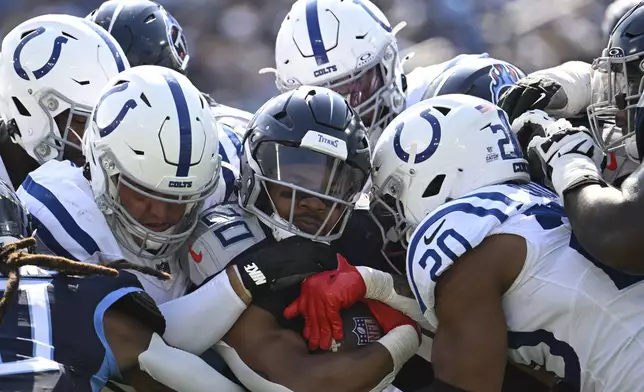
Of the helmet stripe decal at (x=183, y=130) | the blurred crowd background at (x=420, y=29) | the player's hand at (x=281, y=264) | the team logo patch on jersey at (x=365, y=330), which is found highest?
the helmet stripe decal at (x=183, y=130)

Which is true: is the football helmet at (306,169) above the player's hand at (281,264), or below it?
above

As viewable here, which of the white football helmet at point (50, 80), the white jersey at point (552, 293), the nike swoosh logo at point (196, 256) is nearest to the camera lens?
the white jersey at point (552, 293)

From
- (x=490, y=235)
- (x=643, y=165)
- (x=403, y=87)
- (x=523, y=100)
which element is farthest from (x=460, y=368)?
(x=403, y=87)

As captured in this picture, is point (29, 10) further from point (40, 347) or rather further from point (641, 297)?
point (641, 297)

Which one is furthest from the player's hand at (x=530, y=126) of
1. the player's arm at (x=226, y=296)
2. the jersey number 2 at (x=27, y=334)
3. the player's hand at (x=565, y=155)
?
the jersey number 2 at (x=27, y=334)

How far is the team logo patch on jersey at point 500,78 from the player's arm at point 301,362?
1312 mm

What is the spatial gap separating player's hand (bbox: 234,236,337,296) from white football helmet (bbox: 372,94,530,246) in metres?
0.26

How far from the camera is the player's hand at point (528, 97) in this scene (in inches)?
118

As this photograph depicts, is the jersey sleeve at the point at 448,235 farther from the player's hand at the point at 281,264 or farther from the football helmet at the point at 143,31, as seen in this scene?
the football helmet at the point at 143,31

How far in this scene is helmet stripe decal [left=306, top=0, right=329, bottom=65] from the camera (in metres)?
3.43

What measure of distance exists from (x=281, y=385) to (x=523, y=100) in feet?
4.21

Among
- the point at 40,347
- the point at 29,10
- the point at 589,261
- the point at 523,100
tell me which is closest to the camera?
the point at 40,347

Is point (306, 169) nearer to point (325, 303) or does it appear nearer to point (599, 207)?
point (325, 303)

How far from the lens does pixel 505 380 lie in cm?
245
